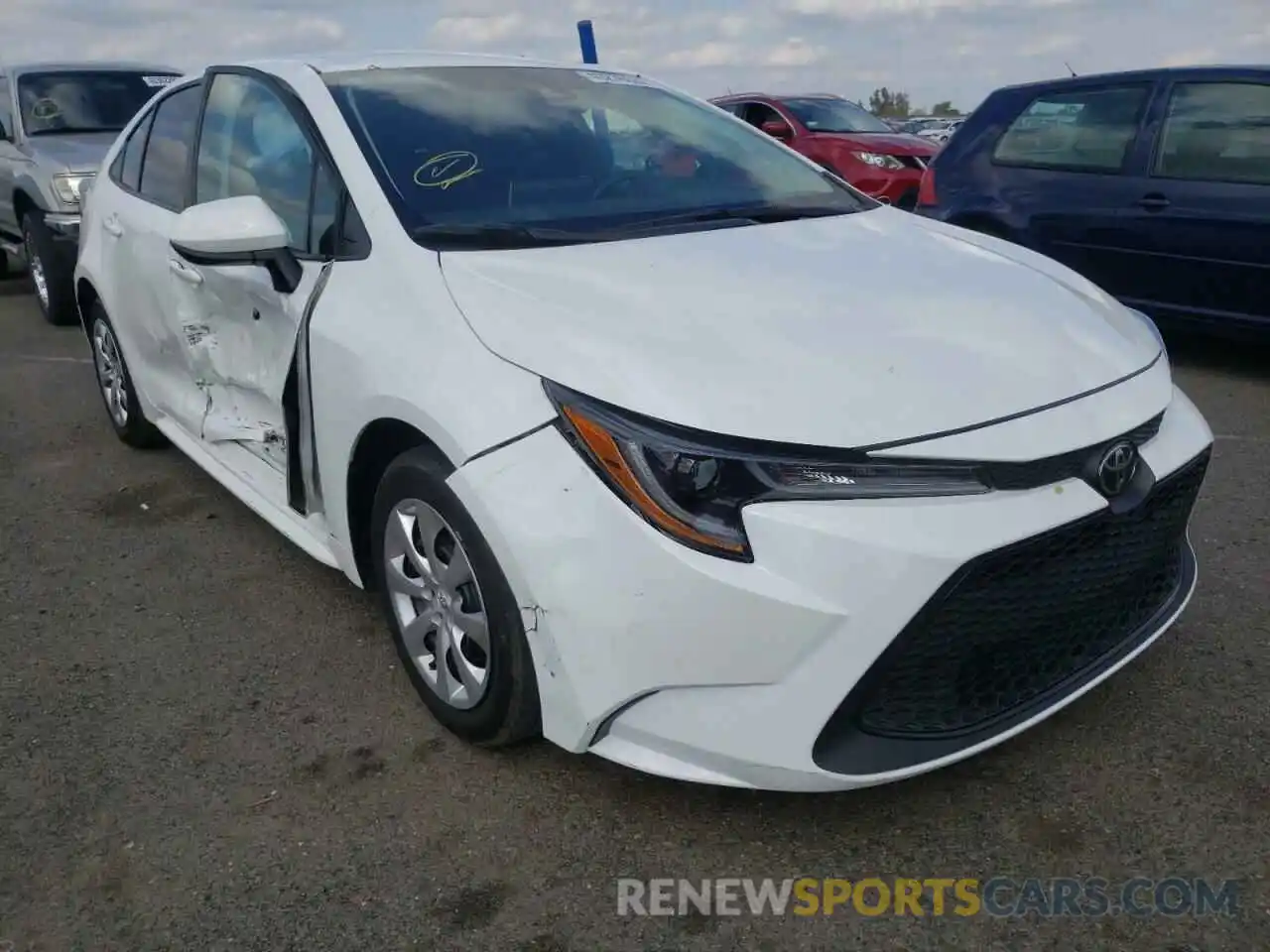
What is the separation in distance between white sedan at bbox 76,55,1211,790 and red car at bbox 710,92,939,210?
305 inches

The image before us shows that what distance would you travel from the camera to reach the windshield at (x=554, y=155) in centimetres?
280

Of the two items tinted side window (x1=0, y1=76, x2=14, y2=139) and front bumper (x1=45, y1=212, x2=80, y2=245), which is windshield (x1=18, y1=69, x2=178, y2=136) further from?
front bumper (x1=45, y1=212, x2=80, y2=245)

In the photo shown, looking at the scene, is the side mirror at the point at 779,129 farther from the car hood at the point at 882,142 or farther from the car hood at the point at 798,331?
the car hood at the point at 798,331

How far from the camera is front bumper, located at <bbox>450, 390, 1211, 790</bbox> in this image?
76.6 inches

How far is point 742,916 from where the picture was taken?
6.88 ft

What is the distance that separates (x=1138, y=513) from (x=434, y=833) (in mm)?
1553

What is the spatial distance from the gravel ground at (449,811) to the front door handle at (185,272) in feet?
3.22

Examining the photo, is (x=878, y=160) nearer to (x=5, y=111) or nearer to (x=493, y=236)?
(x=5, y=111)

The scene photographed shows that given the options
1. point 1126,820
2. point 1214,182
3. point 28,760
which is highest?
point 1214,182

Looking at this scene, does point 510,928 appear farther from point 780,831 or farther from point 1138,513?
point 1138,513

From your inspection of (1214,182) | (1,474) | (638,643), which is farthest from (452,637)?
(1214,182)

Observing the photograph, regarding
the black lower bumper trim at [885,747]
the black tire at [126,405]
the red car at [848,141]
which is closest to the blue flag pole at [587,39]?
the red car at [848,141]

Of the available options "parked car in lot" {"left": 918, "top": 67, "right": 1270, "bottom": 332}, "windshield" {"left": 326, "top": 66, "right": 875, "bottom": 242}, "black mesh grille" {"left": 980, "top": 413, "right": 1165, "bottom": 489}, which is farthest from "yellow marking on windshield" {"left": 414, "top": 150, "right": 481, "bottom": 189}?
"parked car in lot" {"left": 918, "top": 67, "right": 1270, "bottom": 332}

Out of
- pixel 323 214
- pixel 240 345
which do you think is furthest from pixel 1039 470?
pixel 240 345
